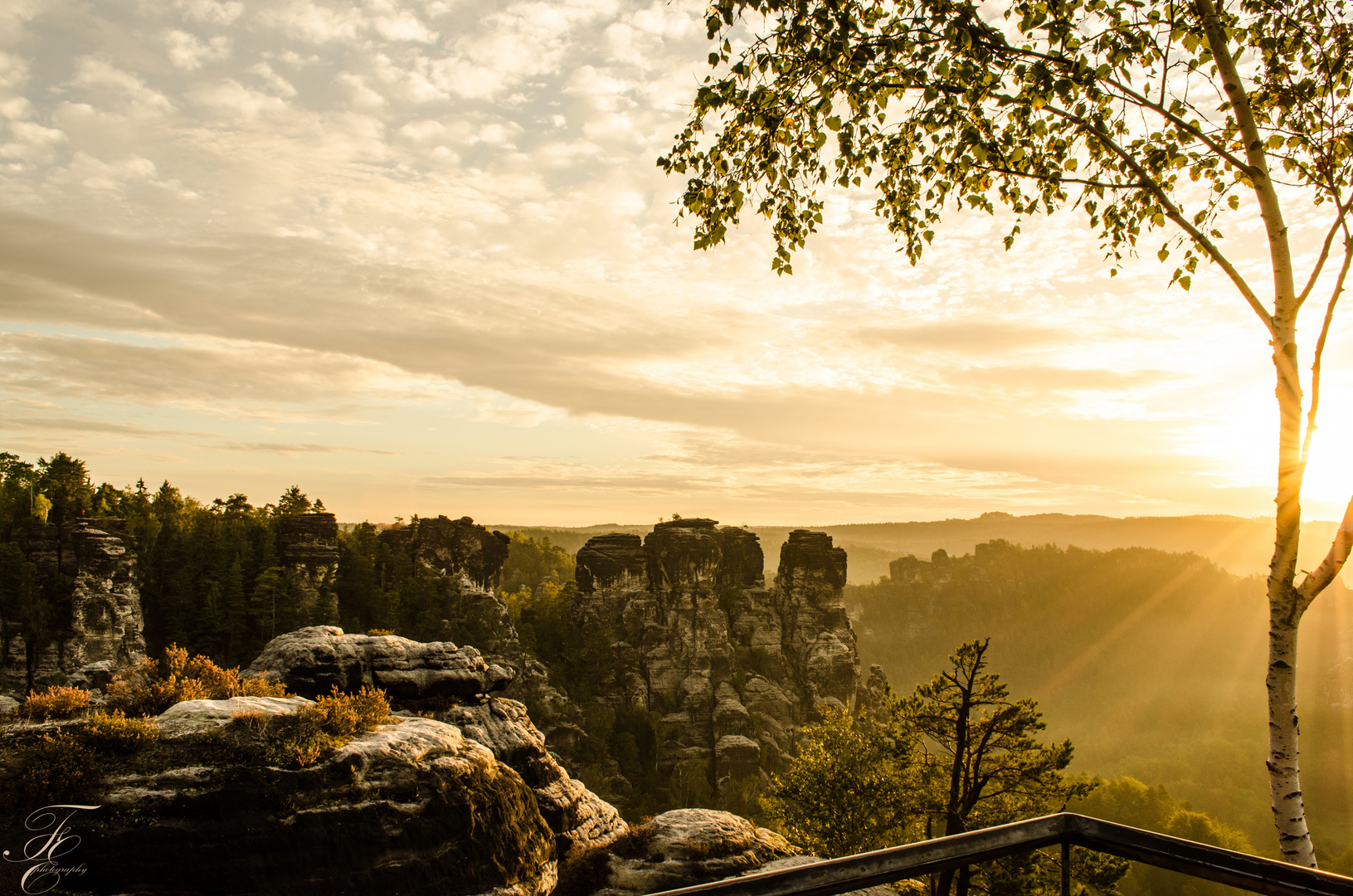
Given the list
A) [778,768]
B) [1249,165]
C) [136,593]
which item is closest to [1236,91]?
[1249,165]

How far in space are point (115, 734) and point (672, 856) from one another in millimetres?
13976

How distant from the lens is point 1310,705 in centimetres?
13862

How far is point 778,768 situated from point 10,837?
70.2 metres

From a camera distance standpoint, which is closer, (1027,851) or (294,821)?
(1027,851)

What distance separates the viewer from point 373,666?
84.5 ft

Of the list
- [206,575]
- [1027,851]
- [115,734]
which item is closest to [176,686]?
[115,734]

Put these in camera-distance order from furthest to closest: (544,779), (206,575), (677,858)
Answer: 1. (206,575)
2. (544,779)
3. (677,858)

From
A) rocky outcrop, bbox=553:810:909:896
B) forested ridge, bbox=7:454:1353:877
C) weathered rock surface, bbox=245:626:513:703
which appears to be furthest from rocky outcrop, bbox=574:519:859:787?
rocky outcrop, bbox=553:810:909:896

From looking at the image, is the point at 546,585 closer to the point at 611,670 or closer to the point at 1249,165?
the point at 611,670

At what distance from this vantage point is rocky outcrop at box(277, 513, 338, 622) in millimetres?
59250

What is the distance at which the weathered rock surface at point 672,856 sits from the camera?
768 inches

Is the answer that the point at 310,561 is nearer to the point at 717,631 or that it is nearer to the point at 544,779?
the point at 544,779

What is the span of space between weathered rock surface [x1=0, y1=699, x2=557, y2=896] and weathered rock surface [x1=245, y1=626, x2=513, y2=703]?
6.73 meters

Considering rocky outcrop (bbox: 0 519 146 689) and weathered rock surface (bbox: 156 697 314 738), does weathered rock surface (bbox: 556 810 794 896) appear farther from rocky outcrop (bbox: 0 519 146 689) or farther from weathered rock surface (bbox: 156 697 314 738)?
rocky outcrop (bbox: 0 519 146 689)
